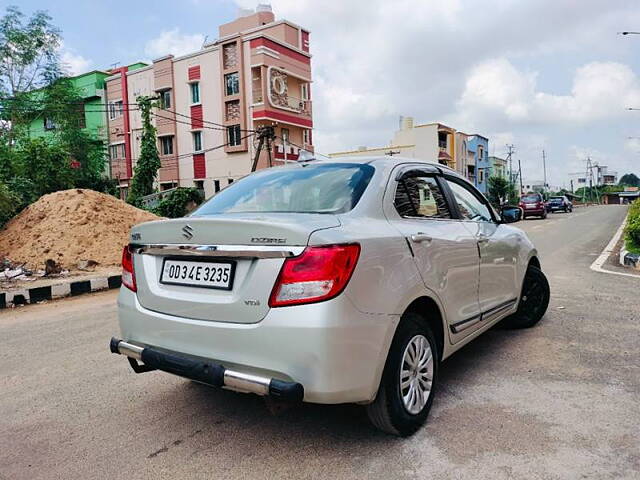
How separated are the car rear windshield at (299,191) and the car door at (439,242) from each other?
26 centimetres

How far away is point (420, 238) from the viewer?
2.81 m

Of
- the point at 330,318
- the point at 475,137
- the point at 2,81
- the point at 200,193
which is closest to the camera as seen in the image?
the point at 330,318

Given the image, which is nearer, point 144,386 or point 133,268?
point 133,268

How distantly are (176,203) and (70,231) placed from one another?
620 inches

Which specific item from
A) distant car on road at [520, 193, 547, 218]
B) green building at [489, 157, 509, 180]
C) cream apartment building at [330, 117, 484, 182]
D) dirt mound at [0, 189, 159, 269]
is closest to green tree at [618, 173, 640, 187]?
green building at [489, 157, 509, 180]

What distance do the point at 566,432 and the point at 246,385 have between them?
Result: 175cm

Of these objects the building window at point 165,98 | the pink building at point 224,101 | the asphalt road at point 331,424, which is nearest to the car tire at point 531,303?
the asphalt road at point 331,424

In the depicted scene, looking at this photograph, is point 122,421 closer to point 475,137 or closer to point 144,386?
point 144,386

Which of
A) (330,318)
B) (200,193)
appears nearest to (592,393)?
(330,318)

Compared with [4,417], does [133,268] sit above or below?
above

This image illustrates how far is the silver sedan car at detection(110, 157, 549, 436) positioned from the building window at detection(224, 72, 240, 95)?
27.8 metres

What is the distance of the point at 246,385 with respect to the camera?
2248 millimetres

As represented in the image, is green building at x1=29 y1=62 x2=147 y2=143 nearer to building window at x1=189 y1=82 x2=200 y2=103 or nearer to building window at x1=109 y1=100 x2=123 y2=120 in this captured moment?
building window at x1=109 y1=100 x2=123 y2=120

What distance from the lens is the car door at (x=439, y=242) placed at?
2826 millimetres
